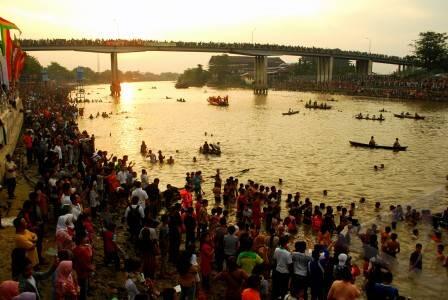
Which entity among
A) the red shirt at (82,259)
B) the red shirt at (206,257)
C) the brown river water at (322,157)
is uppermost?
the red shirt at (82,259)

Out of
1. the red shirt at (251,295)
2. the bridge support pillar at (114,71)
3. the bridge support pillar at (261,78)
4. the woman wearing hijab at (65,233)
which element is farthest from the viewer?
the bridge support pillar at (261,78)

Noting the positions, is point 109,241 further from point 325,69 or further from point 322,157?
point 325,69

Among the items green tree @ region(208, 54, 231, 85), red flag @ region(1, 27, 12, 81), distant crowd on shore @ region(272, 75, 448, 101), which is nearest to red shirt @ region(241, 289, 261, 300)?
red flag @ region(1, 27, 12, 81)

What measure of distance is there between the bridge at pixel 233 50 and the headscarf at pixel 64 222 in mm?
90759

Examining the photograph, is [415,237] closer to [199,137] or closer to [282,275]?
[282,275]

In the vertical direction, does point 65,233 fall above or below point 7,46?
below

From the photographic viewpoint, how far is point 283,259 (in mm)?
9031

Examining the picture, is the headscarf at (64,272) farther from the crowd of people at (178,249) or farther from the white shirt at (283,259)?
the white shirt at (283,259)

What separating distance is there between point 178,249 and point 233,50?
354ft

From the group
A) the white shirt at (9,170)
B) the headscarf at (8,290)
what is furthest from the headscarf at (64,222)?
the white shirt at (9,170)

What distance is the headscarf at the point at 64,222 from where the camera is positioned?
900 centimetres

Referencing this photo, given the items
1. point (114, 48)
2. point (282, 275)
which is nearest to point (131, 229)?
point (282, 275)

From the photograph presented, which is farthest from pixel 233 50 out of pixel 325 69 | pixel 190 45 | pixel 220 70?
pixel 220 70

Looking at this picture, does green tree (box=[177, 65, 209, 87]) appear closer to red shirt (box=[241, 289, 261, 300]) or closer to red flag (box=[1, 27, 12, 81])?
red flag (box=[1, 27, 12, 81])
